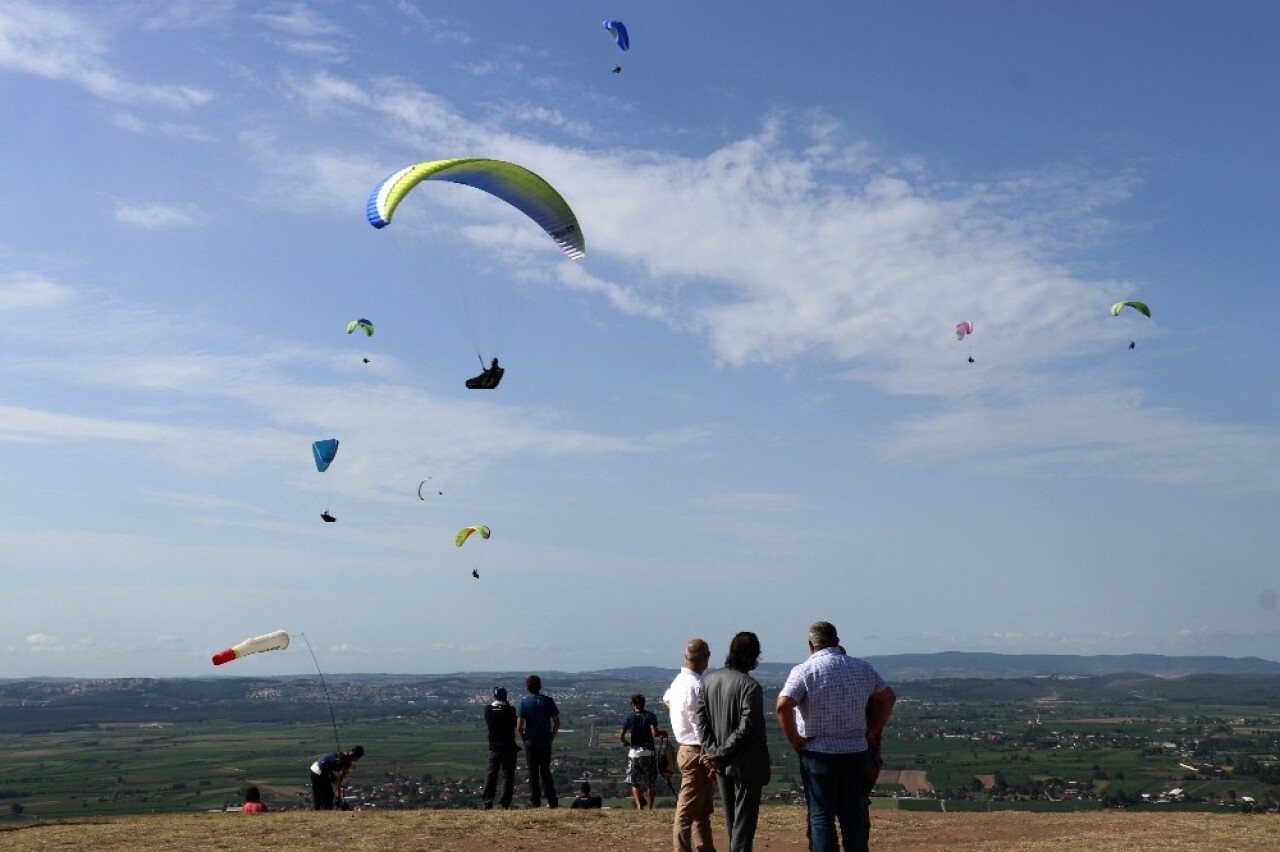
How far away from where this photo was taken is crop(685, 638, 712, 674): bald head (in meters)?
10.4

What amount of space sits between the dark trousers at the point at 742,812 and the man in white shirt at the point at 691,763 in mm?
590

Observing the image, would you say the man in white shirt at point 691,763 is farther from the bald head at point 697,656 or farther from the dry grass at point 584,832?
the dry grass at point 584,832

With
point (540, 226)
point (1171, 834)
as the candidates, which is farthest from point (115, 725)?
point (1171, 834)

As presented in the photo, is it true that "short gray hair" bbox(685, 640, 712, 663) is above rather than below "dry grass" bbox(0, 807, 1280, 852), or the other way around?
above

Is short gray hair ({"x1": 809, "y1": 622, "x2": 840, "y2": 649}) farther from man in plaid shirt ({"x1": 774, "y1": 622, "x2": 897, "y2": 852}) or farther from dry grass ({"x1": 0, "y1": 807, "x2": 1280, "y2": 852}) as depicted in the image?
dry grass ({"x1": 0, "y1": 807, "x2": 1280, "y2": 852})

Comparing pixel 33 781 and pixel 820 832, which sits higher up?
pixel 820 832

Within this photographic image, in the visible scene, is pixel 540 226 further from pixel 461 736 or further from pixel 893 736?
pixel 461 736

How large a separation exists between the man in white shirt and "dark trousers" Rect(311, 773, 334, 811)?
34.8 feet

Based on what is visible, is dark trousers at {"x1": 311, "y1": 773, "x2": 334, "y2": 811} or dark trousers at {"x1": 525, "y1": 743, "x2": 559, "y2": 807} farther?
dark trousers at {"x1": 311, "y1": 773, "x2": 334, "y2": 811}

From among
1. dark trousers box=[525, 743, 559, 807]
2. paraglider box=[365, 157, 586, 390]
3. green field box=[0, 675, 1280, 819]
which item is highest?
paraglider box=[365, 157, 586, 390]

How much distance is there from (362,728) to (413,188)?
144 meters

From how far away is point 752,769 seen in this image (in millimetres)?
9250

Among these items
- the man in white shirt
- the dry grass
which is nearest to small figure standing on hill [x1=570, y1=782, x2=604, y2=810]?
the dry grass

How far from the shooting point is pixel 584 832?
583 inches
